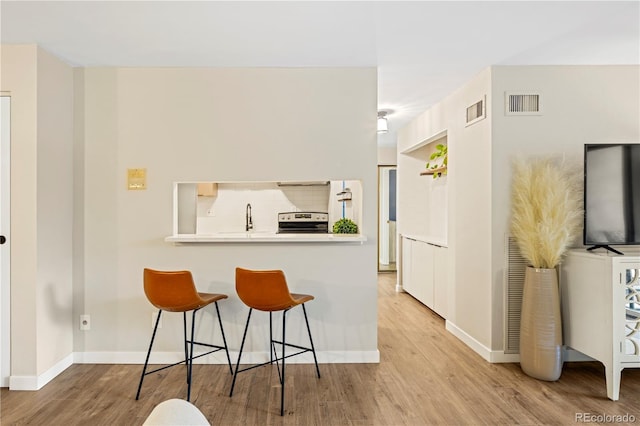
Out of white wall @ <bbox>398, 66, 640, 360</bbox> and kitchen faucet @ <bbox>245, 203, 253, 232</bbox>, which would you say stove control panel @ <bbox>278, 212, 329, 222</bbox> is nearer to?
kitchen faucet @ <bbox>245, 203, 253, 232</bbox>

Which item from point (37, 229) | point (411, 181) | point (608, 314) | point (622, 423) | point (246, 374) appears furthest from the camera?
point (411, 181)

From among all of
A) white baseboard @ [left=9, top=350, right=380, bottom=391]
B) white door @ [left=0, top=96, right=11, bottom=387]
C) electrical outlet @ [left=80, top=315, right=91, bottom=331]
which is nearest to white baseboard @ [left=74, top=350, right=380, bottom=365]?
white baseboard @ [left=9, top=350, right=380, bottom=391]

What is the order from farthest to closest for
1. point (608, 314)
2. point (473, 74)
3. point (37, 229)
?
point (473, 74) → point (37, 229) → point (608, 314)

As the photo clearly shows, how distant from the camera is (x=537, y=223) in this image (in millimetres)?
2934

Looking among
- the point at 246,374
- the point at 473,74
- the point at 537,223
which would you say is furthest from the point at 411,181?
the point at 246,374

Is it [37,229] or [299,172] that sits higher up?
[299,172]

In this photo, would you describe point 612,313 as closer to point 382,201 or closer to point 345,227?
point 345,227

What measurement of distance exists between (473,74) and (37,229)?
3.85 m

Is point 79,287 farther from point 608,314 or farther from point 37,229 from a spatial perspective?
point 608,314

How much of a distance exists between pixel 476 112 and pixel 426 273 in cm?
224

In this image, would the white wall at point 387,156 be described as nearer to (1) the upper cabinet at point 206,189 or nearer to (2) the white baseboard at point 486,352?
(2) the white baseboard at point 486,352

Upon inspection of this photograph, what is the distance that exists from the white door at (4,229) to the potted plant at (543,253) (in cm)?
392

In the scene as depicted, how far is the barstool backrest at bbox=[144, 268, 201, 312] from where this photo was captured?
259 centimetres

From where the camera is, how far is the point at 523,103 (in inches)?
127
